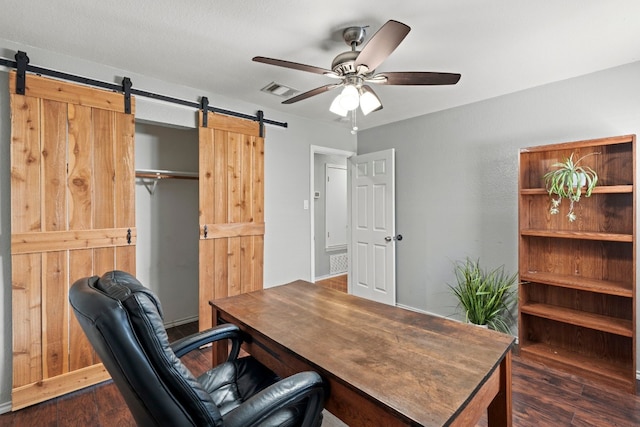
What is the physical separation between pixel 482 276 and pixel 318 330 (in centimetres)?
235

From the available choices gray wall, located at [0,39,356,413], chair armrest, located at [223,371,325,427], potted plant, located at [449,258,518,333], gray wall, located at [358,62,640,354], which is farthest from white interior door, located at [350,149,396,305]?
chair armrest, located at [223,371,325,427]

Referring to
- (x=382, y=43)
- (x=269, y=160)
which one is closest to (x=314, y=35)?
(x=382, y=43)

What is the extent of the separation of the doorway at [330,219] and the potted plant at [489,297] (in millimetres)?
2519

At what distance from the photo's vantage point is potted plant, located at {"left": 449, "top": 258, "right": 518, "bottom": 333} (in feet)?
9.01

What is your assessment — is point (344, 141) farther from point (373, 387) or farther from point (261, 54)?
point (373, 387)

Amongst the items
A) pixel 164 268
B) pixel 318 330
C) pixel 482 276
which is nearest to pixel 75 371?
pixel 164 268

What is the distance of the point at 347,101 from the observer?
6.05 ft

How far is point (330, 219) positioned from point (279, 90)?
10.3ft

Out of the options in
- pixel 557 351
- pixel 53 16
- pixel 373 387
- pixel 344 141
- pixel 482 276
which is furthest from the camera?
pixel 344 141

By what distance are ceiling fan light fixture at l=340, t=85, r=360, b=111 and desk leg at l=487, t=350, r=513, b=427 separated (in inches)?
58.5

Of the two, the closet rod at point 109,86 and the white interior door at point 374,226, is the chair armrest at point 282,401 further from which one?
the white interior door at point 374,226

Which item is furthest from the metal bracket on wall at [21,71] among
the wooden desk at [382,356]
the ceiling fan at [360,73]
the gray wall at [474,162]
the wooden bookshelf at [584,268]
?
the wooden bookshelf at [584,268]

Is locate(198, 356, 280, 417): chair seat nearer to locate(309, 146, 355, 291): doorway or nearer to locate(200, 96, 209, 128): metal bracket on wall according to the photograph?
locate(200, 96, 209, 128): metal bracket on wall

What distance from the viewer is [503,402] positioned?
1320mm
